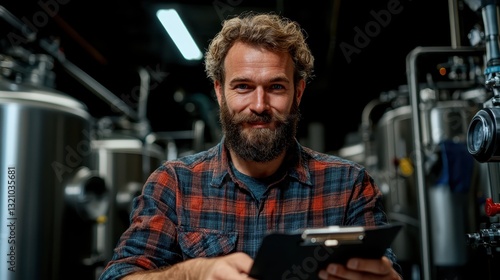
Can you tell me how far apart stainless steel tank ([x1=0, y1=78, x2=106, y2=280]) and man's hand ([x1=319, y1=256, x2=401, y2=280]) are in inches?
73.5

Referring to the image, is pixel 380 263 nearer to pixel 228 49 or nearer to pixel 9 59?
pixel 228 49

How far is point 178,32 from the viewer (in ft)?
16.1

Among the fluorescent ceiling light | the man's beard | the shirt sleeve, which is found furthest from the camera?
the fluorescent ceiling light

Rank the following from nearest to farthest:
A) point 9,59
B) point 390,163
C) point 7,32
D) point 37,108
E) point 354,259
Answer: point 354,259
point 37,108
point 9,59
point 7,32
point 390,163

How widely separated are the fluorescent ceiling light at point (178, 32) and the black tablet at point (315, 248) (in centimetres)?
363

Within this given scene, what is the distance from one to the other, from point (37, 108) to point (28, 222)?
609 millimetres

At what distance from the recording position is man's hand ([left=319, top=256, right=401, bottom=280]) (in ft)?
3.69

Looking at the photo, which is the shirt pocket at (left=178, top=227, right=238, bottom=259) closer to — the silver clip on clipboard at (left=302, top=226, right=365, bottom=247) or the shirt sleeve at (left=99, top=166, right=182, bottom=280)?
the shirt sleeve at (left=99, top=166, right=182, bottom=280)

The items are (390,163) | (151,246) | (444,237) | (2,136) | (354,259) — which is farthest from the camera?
(390,163)

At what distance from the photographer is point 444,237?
3.68 metres

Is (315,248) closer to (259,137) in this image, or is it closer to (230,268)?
(230,268)

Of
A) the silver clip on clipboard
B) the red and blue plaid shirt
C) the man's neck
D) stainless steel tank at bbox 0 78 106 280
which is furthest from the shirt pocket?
stainless steel tank at bbox 0 78 106 280

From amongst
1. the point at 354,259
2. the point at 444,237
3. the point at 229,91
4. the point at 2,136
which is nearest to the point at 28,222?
the point at 2,136

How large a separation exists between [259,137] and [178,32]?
11.5 ft
